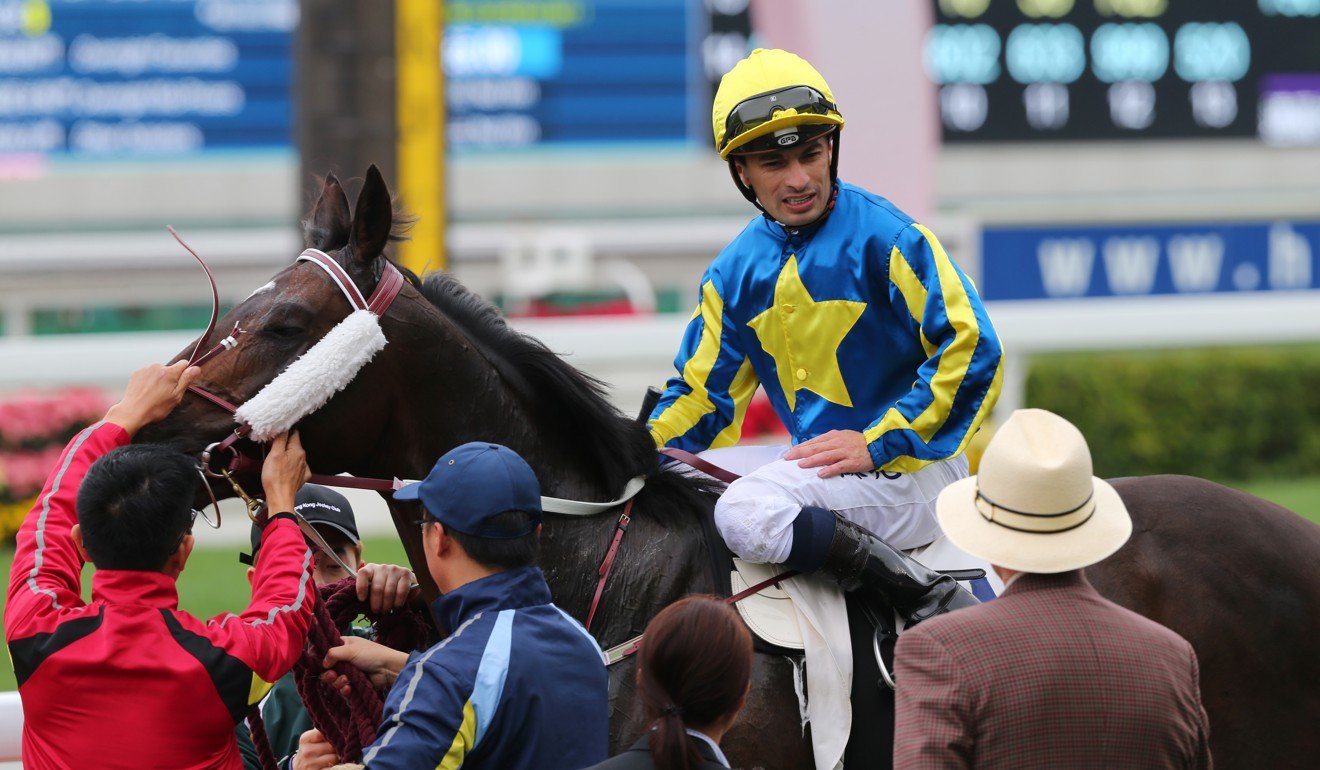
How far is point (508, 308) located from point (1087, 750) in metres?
9.88

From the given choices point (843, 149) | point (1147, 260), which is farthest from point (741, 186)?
point (1147, 260)

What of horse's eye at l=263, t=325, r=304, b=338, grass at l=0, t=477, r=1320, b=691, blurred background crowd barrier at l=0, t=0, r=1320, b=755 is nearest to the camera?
horse's eye at l=263, t=325, r=304, b=338

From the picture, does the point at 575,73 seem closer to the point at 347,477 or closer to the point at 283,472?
the point at 347,477

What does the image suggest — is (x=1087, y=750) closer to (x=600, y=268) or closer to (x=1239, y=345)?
(x=1239, y=345)

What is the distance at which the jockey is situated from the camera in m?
2.70

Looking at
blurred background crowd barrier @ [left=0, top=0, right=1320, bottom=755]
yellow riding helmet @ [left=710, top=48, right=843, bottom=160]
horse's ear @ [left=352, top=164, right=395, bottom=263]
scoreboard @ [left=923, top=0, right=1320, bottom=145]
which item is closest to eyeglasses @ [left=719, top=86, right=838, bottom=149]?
yellow riding helmet @ [left=710, top=48, right=843, bottom=160]

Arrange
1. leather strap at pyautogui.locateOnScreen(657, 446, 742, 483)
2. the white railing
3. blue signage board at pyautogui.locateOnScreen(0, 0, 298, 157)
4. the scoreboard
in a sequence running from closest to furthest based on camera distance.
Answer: leather strap at pyautogui.locateOnScreen(657, 446, 742, 483) → the white railing → the scoreboard → blue signage board at pyautogui.locateOnScreen(0, 0, 298, 157)

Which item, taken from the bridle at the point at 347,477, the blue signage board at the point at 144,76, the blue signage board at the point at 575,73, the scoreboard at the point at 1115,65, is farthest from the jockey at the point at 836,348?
the blue signage board at the point at 144,76

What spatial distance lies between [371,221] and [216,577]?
4614mm

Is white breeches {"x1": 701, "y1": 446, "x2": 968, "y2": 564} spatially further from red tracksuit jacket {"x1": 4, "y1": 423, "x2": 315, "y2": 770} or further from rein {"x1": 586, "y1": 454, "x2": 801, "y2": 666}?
red tracksuit jacket {"x1": 4, "y1": 423, "x2": 315, "y2": 770}

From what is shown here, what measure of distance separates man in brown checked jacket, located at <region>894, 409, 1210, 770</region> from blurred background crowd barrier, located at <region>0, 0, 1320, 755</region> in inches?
259

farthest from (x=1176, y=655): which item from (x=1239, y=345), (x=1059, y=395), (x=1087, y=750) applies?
(x=1239, y=345)

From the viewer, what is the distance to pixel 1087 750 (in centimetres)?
194

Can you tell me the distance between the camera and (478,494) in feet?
6.98
